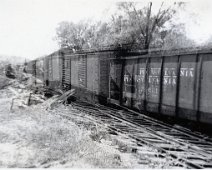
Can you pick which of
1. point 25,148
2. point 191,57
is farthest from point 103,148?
point 191,57

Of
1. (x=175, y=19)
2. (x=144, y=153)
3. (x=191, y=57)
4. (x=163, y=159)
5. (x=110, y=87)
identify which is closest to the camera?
(x=163, y=159)

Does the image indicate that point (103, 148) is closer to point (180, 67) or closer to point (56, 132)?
point (56, 132)

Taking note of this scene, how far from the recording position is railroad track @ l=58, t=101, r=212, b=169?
16.0 feet

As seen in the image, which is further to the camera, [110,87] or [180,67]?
[110,87]

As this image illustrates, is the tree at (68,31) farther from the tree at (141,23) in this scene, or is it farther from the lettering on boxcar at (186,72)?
the lettering on boxcar at (186,72)

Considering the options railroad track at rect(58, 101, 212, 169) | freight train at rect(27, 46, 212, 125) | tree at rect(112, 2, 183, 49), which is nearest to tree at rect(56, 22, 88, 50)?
freight train at rect(27, 46, 212, 125)

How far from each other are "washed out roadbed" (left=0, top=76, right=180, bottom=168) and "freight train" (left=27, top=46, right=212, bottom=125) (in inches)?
67.5

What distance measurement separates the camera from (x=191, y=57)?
20.3 ft

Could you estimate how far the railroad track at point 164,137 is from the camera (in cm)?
488

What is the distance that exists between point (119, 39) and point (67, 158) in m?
16.8

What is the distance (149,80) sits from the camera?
779 cm

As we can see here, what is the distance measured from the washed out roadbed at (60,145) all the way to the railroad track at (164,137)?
45 centimetres

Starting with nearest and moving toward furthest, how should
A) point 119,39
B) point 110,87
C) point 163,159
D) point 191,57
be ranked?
point 163,159 → point 191,57 → point 110,87 → point 119,39

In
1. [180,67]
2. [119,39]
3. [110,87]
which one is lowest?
[110,87]
